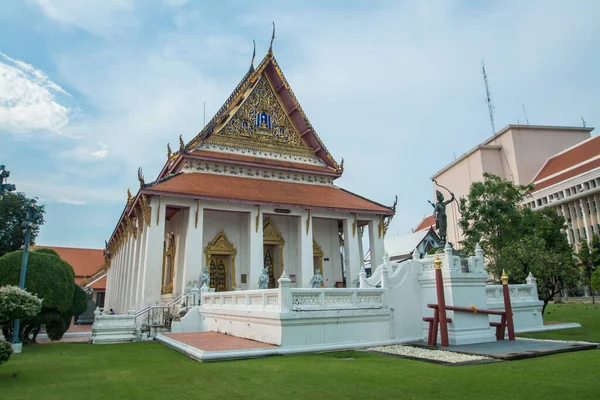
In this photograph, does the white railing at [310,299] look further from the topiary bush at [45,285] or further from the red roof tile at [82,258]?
the red roof tile at [82,258]

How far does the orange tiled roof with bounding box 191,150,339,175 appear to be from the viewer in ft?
57.5

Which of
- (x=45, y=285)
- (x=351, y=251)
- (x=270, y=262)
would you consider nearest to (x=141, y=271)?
(x=45, y=285)

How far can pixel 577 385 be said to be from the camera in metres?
4.88

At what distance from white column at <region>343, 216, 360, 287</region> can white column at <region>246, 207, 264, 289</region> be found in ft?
12.2

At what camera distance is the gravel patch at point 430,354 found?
6889mm

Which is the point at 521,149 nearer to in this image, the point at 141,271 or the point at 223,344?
the point at 141,271

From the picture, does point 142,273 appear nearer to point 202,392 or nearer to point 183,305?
point 183,305

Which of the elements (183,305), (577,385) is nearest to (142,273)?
(183,305)

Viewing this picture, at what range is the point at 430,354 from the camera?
763 cm

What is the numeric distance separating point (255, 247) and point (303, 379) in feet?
35.1

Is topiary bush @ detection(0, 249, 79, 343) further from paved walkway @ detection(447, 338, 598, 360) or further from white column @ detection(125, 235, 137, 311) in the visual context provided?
paved walkway @ detection(447, 338, 598, 360)

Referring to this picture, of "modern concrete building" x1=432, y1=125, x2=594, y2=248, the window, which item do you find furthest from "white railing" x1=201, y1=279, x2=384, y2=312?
"modern concrete building" x1=432, y1=125, x2=594, y2=248

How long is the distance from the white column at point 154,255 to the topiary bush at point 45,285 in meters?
2.82

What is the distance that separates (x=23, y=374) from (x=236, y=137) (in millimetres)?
13457
